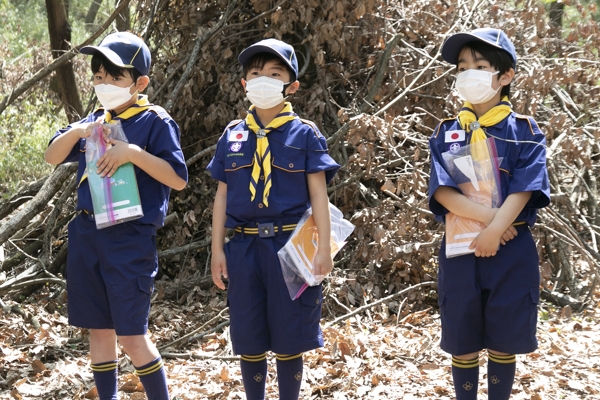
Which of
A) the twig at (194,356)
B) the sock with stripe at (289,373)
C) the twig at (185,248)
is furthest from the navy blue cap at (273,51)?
the twig at (185,248)

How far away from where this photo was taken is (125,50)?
3.38m

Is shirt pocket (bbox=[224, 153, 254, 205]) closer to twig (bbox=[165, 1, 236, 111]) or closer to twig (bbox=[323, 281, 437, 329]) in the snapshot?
twig (bbox=[323, 281, 437, 329])

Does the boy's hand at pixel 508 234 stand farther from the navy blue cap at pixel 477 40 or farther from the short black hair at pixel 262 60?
the short black hair at pixel 262 60

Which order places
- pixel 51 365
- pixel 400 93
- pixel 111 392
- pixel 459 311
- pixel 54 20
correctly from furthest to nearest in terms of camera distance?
pixel 54 20 → pixel 400 93 → pixel 51 365 → pixel 111 392 → pixel 459 311

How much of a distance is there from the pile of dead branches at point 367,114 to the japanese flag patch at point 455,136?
1758mm

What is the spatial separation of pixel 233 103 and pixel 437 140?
10.8ft

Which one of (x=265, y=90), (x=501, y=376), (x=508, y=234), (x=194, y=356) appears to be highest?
(x=265, y=90)

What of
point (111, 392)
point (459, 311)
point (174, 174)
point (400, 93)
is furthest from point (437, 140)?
point (400, 93)

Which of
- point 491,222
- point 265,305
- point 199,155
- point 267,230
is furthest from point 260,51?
point 199,155

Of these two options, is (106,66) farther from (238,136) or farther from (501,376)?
(501,376)

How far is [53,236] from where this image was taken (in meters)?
6.05

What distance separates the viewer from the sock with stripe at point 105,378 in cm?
344

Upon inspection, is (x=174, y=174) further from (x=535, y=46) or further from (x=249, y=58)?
(x=535, y=46)

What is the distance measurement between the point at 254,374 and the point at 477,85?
1701 mm
